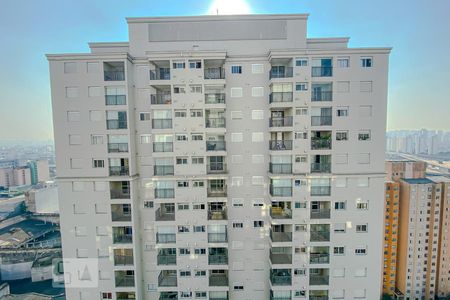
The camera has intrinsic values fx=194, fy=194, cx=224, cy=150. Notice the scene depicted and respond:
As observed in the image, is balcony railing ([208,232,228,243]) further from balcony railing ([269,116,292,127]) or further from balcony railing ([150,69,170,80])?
balcony railing ([150,69,170,80])

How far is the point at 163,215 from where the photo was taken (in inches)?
599

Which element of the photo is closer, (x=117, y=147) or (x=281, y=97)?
(x=281, y=97)

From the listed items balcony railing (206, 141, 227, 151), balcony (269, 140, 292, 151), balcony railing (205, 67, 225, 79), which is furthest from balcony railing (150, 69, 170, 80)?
balcony (269, 140, 292, 151)

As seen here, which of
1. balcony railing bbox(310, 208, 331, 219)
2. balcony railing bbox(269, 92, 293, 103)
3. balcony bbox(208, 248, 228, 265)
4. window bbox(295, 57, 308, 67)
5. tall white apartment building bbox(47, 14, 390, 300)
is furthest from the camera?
balcony bbox(208, 248, 228, 265)

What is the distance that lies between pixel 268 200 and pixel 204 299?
895cm

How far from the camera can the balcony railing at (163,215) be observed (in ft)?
48.0

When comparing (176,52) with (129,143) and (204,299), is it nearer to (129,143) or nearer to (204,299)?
(129,143)

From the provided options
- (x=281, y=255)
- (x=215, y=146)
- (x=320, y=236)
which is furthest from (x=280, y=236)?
(x=215, y=146)

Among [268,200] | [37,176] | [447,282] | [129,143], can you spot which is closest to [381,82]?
[268,200]

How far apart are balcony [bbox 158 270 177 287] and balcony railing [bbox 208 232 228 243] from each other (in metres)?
4.32

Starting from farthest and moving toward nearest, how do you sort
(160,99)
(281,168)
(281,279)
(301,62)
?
(160,99), (281,279), (281,168), (301,62)

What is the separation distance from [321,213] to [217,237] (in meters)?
8.15

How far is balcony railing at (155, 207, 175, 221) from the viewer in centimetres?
1462

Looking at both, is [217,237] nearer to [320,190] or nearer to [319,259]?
[319,259]
